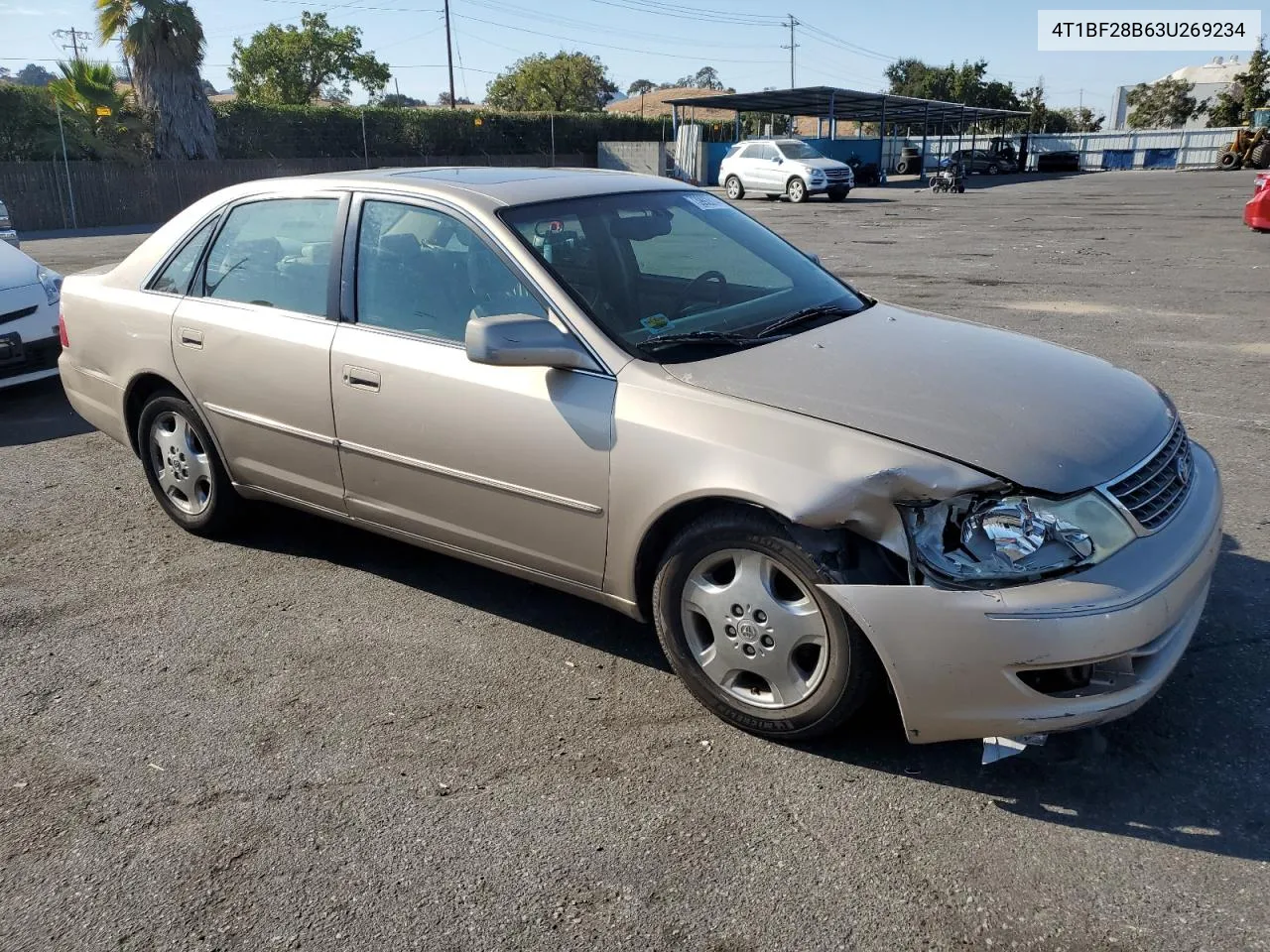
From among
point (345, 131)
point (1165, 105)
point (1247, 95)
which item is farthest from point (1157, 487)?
point (1165, 105)

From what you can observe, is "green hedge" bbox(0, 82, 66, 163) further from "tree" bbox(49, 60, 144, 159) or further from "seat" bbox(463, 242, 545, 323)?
"seat" bbox(463, 242, 545, 323)

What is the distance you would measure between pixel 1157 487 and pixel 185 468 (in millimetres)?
4005

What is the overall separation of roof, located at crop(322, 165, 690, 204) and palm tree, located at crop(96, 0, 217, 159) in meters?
29.1

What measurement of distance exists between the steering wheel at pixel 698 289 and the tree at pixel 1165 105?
81750 mm

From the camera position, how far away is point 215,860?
2.75 m

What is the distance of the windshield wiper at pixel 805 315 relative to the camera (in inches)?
147

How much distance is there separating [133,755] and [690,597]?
179cm

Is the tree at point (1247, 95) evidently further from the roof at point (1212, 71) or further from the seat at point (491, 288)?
the seat at point (491, 288)

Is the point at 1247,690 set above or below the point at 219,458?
below

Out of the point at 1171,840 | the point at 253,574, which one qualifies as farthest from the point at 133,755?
the point at 1171,840

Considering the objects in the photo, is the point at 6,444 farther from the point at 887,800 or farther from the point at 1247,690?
the point at 1247,690

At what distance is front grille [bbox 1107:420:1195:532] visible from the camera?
294cm

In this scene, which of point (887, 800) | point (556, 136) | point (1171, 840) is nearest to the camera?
point (1171, 840)

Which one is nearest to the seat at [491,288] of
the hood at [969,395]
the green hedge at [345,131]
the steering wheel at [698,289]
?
the steering wheel at [698,289]
